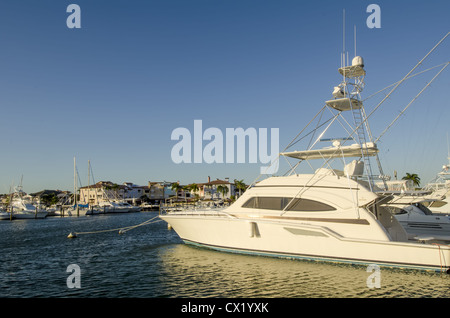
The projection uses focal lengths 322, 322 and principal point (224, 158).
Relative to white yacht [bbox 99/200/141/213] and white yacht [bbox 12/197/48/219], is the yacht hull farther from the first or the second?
white yacht [bbox 99/200/141/213]

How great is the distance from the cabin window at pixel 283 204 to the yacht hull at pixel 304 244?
0.86 metres

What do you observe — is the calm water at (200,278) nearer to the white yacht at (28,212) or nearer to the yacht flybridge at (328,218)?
the yacht flybridge at (328,218)

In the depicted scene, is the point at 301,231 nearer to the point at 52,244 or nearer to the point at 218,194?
the point at 52,244

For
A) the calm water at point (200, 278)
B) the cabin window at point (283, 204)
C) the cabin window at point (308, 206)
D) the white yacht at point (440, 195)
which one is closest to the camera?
the calm water at point (200, 278)

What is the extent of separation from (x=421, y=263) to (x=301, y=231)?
409 centimetres

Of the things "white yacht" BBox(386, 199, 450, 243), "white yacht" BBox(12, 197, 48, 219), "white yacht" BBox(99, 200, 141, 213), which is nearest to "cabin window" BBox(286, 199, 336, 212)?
"white yacht" BBox(386, 199, 450, 243)

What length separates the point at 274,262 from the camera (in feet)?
41.5

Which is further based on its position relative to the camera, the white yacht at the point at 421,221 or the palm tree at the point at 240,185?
the palm tree at the point at 240,185

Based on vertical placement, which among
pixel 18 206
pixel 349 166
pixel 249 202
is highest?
pixel 349 166

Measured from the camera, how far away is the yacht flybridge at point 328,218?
37.6ft

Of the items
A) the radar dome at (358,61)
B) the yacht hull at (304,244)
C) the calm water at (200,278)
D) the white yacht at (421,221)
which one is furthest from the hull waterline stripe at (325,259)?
the radar dome at (358,61)

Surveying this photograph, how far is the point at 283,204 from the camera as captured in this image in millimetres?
13555
